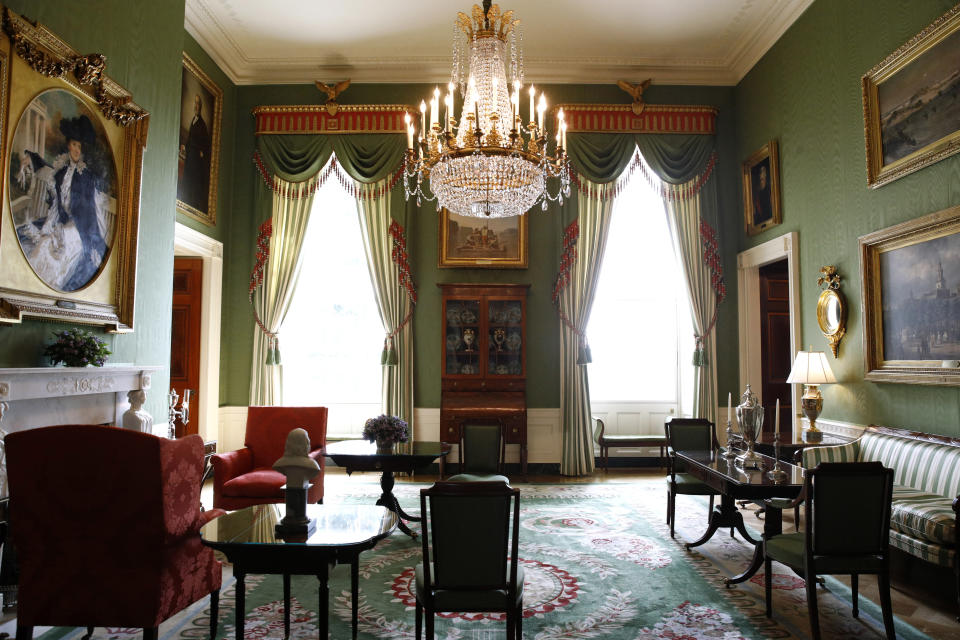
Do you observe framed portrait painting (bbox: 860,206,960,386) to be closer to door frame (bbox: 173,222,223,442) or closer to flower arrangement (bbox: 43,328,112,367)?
flower arrangement (bbox: 43,328,112,367)

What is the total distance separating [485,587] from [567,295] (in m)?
5.18

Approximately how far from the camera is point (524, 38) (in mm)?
7000

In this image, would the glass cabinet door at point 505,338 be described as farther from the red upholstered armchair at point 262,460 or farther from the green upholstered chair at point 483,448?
the red upholstered armchair at point 262,460

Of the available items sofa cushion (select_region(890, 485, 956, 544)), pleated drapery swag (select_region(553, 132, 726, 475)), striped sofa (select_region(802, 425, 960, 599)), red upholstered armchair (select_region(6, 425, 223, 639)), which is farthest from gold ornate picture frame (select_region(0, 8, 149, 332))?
striped sofa (select_region(802, 425, 960, 599))

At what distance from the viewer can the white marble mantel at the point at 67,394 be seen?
345 centimetres

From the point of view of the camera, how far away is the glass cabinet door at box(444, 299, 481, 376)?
23.9 feet

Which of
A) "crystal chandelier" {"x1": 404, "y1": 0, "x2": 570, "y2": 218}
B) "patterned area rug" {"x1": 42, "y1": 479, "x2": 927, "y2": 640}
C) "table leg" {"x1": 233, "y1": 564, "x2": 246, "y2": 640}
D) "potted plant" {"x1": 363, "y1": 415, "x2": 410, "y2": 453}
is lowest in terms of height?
"patterned area rug" {"x1": 42, "y1": 479, "x2": 927, "y2": 640}

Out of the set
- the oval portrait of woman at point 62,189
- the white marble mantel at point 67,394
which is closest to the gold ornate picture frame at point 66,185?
the oval portrait of woman at point 62,189

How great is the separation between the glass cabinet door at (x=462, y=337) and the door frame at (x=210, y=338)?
2671mm

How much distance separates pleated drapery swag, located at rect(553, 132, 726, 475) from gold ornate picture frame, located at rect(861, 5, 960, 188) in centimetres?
253

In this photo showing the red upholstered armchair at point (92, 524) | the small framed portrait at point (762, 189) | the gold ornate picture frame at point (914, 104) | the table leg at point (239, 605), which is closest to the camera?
the red upholstered armchair at point (92, 524)

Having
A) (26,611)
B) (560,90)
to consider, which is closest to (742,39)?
(560,90)

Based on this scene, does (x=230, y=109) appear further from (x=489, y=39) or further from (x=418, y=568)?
(x=418, y=568)

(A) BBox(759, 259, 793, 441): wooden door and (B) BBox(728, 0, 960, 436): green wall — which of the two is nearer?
(B) BBox(728, 0, 960, 436): green wall
